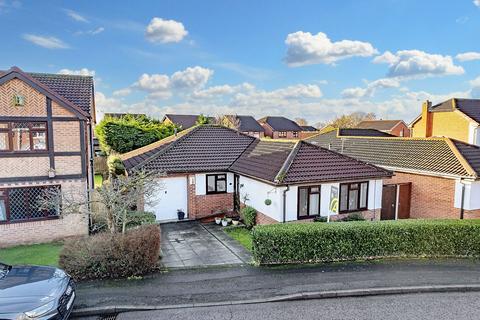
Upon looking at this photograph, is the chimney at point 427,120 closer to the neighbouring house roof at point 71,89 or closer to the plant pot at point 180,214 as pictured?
the plant pot at point 180,214

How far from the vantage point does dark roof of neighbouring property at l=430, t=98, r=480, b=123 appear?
29594mm

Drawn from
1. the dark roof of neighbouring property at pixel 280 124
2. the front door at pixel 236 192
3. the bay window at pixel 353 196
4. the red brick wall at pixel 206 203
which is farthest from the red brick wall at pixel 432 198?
the dark roof of neighbouring property at pixel 280 124

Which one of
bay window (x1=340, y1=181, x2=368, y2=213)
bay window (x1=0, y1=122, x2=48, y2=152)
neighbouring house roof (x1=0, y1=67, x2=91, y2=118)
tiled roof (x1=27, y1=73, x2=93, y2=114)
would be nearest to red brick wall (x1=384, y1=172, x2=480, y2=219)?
bay window (x1=340, y1=181, x2=368, y2=213)

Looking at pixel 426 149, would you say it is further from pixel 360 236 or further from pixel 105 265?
pixel 105 265

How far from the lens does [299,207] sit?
1272cm

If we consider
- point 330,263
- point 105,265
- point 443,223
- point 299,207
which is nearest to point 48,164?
point 105,265

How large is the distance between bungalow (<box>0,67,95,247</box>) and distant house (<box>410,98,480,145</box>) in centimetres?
3215

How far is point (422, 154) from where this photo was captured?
53.5ft

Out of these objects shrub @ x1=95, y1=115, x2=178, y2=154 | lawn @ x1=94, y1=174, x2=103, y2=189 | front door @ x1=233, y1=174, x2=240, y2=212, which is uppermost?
shrub @ x1=95, y1=115, x2=178, y2=154

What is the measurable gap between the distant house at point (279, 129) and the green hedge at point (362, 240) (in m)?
52.9

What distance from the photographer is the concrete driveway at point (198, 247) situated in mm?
9844

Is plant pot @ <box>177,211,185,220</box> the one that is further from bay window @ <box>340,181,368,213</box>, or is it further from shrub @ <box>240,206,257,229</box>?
bay window @ <box>340,181,368,213</box>

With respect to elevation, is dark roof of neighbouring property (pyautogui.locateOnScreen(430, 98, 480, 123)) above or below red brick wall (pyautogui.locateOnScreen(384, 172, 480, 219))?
above

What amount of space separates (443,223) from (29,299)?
1166cm
